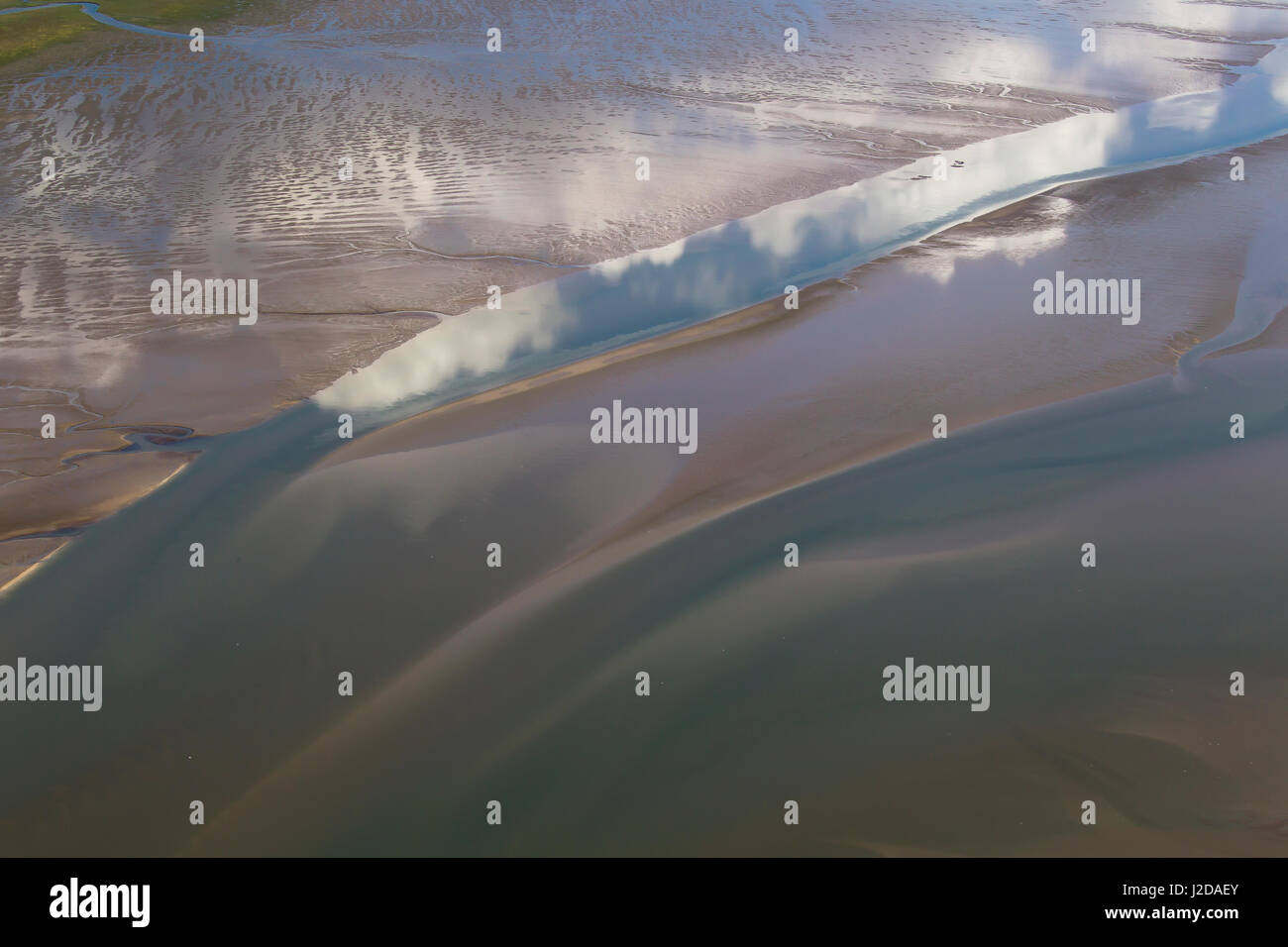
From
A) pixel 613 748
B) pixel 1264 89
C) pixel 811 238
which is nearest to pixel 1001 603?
pixel 613 748

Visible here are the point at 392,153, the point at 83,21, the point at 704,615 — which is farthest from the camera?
the point at 83,21

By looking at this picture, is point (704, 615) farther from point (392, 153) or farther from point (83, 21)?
point (83, 21)

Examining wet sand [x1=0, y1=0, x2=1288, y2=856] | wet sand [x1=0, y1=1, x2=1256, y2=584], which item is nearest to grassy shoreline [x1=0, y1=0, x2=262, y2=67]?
wet sand [x1=0, y1=1, x2=1256, y2=584]

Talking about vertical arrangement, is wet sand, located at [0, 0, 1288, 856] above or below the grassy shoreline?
below

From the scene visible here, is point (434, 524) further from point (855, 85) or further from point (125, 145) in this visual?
point (855, 85)

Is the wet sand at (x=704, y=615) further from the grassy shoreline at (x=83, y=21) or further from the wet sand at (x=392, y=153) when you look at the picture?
the grassy shoreline at (x=83, y=21)

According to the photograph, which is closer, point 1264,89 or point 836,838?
point 836,838

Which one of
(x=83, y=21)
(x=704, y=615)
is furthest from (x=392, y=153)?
(x=83, y=21)

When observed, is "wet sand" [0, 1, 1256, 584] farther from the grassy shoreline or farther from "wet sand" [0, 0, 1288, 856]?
the grassy shoreline
